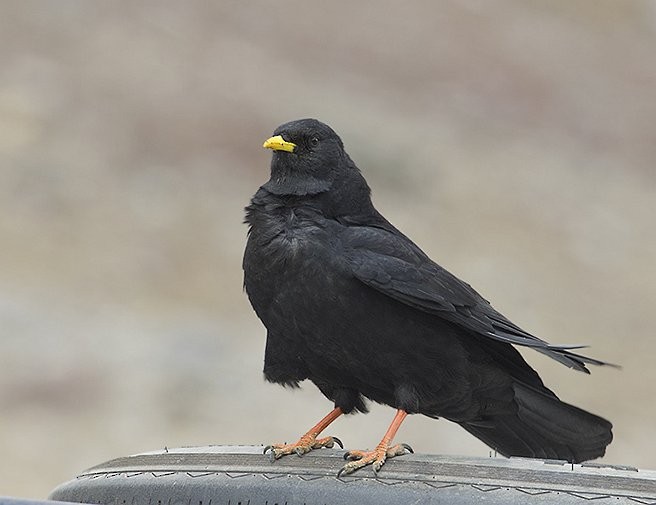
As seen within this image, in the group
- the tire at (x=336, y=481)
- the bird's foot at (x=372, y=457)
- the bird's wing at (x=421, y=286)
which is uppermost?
the bird's wing at (x=421, y=286)

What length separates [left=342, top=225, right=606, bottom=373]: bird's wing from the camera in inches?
101

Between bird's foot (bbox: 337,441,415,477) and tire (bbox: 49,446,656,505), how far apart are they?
0.02m

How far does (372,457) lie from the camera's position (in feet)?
7.33

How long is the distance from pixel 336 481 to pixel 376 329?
63 cm

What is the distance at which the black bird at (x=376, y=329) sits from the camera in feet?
8.34

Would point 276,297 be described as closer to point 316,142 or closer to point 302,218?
point 302,218

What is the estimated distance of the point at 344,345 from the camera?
2.53 metres

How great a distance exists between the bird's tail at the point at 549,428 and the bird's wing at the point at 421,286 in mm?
246

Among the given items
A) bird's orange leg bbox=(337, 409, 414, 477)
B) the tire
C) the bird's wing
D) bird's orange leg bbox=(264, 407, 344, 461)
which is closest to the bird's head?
the bird's wing

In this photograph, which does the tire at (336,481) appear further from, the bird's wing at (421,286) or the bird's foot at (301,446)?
the bird's wing at (421,286)

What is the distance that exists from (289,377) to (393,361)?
0.33 m

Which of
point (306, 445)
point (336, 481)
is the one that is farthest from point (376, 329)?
point (336, 481)

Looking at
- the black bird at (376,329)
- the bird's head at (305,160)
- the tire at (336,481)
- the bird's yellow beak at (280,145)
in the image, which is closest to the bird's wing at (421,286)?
the black bird at (376,329)

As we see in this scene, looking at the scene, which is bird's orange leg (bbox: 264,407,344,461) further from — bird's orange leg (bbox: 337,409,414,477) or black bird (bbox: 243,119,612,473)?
bird's orange leg (bbox: 337,409,414,477)
